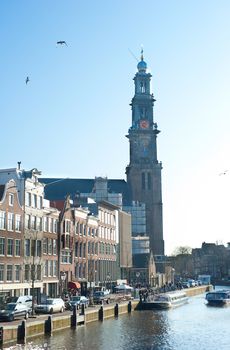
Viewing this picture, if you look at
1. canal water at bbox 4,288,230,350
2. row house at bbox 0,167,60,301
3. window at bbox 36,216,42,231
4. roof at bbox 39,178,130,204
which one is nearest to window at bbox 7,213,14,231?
row house at bbox 0,167,60,301

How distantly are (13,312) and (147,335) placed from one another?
1334 cm

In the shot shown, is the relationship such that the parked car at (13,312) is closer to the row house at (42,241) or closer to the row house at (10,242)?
the row house at (42,241)

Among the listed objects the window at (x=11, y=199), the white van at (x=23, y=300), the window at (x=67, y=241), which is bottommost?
the white van at (x=23, y=300)

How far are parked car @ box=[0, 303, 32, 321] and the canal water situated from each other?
4.79 m

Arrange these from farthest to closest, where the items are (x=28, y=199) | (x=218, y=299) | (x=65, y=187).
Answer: (x=65, y=187)
(x=218, y=299)
(x=28, y=199)

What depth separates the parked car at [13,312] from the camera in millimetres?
54156

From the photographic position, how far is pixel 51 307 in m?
63.1

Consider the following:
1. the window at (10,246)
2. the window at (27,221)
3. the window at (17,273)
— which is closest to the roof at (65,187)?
the window at (27,221)

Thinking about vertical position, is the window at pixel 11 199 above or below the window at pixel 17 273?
above

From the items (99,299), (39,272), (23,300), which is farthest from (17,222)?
(23,300)

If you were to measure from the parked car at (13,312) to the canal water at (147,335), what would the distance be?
4787mm

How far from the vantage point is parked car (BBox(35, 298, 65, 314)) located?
62.3m

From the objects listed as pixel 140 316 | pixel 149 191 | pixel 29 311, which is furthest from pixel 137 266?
pixel 29 311

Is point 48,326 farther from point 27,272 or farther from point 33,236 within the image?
point 33,236
